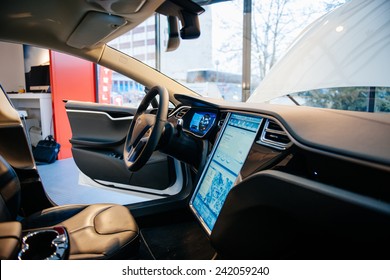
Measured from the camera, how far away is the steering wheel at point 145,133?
1.04 meters

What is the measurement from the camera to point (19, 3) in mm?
1157

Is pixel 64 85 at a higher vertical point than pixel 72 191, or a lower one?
higher

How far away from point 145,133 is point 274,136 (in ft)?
1.89

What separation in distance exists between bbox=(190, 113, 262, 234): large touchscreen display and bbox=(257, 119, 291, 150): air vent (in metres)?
0.05

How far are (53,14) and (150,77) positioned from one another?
2.33 ft

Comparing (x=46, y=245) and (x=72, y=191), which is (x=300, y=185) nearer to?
(x=46, y=245)

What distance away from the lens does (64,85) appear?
4.49 metres

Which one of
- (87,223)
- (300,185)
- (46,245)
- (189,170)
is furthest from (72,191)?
(300,185)

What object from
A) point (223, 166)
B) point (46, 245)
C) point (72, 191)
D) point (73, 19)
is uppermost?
point (73, 19)

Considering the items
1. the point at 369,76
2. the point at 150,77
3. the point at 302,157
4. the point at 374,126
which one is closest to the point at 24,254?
the point at 302,157

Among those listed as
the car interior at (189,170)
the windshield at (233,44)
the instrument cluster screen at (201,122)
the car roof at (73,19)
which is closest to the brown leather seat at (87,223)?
the car interior at (189,170)

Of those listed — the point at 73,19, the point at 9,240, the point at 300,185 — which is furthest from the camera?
the point at 73,19


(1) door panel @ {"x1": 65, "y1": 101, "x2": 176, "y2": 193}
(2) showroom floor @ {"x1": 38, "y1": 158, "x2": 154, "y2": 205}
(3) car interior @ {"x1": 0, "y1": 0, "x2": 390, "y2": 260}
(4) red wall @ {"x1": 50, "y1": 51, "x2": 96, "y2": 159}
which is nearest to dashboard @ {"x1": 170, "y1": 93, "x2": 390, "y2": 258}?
(3) car interior @ {"x1": 0, "y1": 0, "x2": 390, "y2": 260}

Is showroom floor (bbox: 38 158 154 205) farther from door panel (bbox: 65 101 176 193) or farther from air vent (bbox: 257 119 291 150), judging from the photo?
air vent (bbox: 257 119 291 150)
